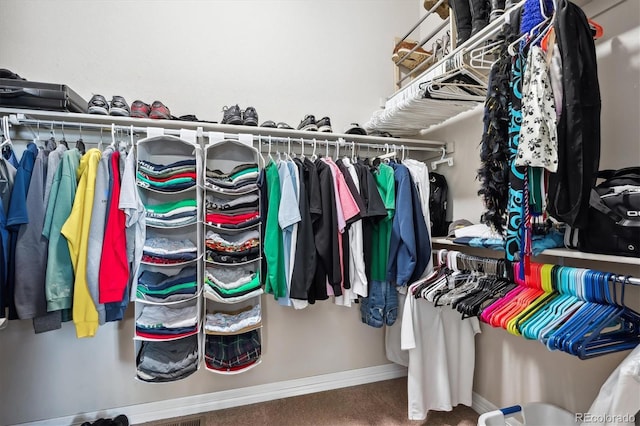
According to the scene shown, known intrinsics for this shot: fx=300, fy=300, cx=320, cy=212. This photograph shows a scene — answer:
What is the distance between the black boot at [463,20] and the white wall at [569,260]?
481 millimetres

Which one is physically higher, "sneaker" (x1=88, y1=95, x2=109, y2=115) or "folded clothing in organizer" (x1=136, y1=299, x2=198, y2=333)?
"sneaker" (x1=88, y1=95, x2=109, y2=115)

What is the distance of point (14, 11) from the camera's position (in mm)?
1794

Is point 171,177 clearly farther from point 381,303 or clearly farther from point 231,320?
point 381,303

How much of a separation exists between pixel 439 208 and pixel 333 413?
1.55 m

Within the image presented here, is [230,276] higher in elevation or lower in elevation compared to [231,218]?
lower

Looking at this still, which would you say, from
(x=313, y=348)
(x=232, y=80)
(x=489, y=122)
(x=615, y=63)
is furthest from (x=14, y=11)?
(x=615, y=63)

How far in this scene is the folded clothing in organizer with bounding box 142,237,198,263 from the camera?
1609 millimetres

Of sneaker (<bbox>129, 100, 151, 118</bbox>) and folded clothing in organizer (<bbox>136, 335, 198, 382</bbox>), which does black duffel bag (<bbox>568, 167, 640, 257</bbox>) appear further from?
sneaker (<bbox>129, 100, 151, 118</bbox>)

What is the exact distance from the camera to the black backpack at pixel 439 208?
211 centimetres

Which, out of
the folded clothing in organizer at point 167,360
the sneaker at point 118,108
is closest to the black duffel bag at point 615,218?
the folded clothing in organizer at point 167,360

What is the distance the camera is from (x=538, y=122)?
3.11 feet

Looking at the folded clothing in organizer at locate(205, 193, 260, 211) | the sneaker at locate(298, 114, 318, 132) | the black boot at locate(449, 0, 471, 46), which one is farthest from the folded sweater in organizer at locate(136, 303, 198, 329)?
the black boot at locate(449, 0, 471, 46)

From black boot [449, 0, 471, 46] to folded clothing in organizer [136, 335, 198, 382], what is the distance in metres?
2.20

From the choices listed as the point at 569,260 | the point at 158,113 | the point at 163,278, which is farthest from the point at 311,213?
the point at 569,260
